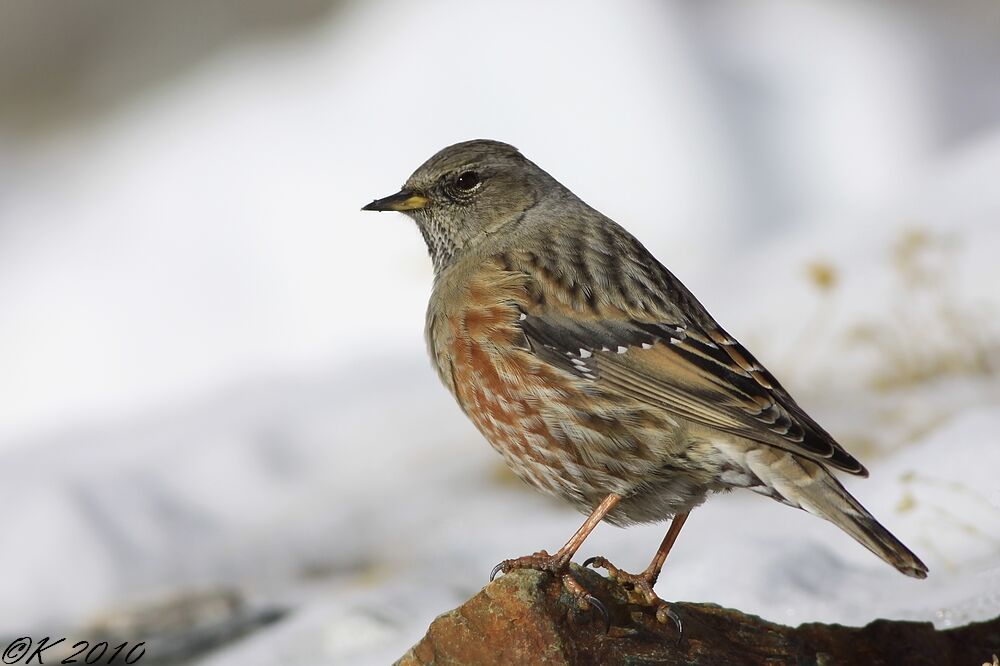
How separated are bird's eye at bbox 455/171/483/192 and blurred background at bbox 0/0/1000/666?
1.80m

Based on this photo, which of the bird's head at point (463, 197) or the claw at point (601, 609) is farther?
the bird's head at point (463, 197)

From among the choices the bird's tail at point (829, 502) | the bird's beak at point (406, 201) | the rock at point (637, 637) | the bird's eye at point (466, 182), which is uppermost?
the bird's eye at point (466, 182)

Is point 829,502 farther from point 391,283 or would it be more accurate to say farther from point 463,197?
point 391,283

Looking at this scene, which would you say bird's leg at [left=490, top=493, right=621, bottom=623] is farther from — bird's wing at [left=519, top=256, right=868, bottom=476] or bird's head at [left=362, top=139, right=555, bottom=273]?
bird's head at [left=362, top=139, right=555, bottom=273]

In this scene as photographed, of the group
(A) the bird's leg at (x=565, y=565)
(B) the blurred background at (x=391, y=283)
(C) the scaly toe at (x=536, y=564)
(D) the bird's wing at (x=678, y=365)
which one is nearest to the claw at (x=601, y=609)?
(A) the bird's leg at (x=565, y=565)

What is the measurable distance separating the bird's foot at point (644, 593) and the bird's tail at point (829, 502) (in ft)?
1.59

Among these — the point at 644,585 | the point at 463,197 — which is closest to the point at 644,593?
the point at 644,585

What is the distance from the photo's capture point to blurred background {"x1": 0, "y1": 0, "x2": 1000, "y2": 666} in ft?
18.9

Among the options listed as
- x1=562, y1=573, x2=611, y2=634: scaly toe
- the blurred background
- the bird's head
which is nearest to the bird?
x1=562, y1=573, x2=611, y2=634: scaly toe

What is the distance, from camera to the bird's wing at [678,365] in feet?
12.3

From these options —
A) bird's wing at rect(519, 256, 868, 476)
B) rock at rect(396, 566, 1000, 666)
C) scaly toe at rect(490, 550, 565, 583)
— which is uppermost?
bird's wing at rect(519, 256, 868, 476)

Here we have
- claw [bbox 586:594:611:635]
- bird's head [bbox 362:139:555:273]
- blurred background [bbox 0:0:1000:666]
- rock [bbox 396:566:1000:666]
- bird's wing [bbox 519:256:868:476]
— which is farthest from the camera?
blurred background [bbox 0:0:1000:666]

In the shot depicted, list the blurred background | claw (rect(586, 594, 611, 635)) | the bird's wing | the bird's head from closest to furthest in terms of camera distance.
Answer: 1. claw (rect(586, 594, 611, 635))
2. the bird's wing
3. the bird's head
4. the blurred background

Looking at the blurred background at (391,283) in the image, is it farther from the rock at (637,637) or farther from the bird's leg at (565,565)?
the bird's leg at (565,565)
